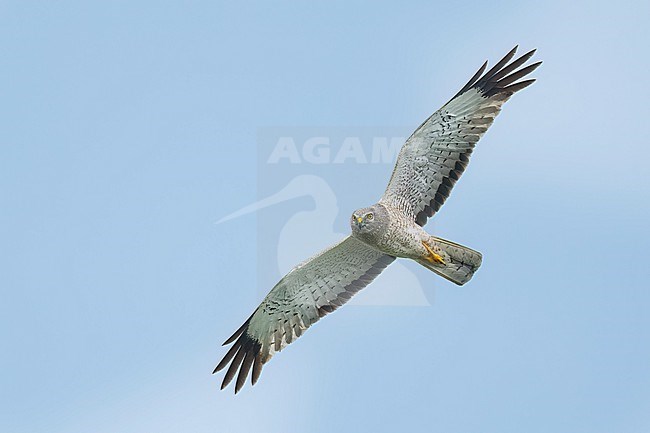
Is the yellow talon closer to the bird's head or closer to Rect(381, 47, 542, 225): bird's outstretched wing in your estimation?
Rect(381, 47, 542, 225): bird's outstretched wing

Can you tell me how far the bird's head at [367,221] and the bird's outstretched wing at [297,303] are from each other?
99 cm

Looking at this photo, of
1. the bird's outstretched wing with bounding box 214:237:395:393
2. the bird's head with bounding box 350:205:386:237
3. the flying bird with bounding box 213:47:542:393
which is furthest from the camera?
the bird's outstretched wing with bounding box 214:237:395:393

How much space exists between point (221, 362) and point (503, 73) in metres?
5.99

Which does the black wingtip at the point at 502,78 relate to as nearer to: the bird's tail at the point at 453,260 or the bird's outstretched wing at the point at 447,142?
the bird's outstretched wing at the point at 447,142

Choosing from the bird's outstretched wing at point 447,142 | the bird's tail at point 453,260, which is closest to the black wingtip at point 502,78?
the bird's outstretched wing at point 447,142

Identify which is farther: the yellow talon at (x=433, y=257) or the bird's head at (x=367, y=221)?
the yellow talon at (x=433, y=257)

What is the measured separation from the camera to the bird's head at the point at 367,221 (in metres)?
12.7

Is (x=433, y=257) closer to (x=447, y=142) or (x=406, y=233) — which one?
(x=406, y=233)

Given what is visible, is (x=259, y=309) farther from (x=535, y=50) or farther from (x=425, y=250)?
(x=535, y=50)

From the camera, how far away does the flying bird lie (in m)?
13.2

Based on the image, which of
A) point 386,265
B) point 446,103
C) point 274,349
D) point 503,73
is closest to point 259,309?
point 274,349

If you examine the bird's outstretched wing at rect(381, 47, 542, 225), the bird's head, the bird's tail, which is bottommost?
the bird's tail

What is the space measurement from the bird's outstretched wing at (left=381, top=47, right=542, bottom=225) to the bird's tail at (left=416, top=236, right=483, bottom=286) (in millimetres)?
544

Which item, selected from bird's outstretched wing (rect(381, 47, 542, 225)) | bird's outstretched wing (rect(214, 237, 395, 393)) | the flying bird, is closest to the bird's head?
the flying bird
